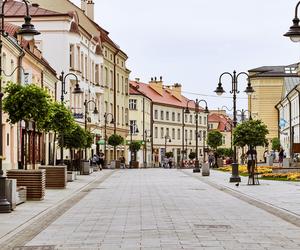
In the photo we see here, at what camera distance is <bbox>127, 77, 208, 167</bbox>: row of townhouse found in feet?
325

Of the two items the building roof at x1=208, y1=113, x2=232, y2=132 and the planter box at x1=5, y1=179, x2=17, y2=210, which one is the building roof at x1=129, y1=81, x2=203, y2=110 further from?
the planter box at x1=5, y1=179, x2=17, y2=210

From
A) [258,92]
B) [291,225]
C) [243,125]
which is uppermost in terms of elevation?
[258,92]

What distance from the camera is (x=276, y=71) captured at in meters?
104

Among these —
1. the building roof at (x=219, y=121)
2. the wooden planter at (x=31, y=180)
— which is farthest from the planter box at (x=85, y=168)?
the building roof at (x=219, y=121)

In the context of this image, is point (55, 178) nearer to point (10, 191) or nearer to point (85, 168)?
point (10, 191)

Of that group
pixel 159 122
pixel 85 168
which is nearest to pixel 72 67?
pixel 85 168

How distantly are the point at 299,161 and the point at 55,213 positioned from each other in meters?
36.1

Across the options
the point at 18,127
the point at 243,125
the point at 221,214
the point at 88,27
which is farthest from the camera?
the point at 88,27

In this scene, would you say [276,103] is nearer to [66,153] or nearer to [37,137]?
[66,153]

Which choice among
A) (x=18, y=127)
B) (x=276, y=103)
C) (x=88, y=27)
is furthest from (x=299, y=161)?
(x=276, y=103)

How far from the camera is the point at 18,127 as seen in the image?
40.1 m

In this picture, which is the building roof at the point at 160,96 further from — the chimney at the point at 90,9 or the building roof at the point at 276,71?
the chimney at the point at 90,9

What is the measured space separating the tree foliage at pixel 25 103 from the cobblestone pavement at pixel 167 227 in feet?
10.6

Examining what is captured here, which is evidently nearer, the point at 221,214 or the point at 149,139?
the point at 221,214
